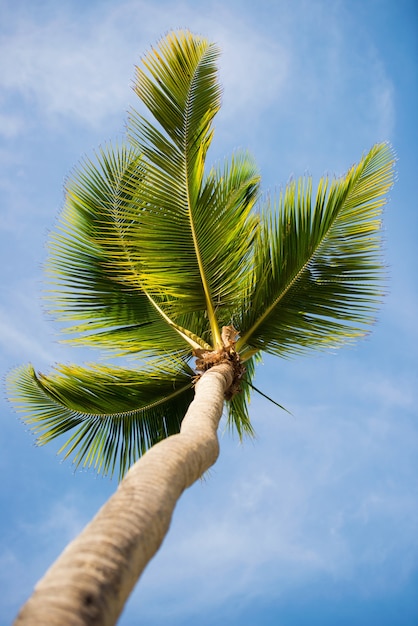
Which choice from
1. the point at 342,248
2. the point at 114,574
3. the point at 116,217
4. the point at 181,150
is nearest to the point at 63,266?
the point at 116,217

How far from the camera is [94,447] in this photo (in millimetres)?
6012

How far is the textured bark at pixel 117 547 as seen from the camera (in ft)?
5.29

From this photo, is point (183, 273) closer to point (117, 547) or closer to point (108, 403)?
point (108, 403)

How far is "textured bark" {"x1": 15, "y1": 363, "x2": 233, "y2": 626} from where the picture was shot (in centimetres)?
161

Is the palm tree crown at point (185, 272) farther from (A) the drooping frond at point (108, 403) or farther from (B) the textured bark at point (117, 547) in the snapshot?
(B) the textured bark at point (117, 547)

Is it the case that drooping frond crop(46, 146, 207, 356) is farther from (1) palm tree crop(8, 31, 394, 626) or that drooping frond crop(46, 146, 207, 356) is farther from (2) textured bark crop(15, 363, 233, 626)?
(2) textured bark crop(15, 363, 233, 626)

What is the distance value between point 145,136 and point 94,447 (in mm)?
3290

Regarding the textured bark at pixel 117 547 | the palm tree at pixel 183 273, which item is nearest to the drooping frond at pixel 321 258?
the palm tree at pixel 183 273

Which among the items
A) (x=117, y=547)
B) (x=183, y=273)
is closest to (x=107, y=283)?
(x=183, y=273)

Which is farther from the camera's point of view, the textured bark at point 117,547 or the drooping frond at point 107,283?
the drooping frond at point 107,283

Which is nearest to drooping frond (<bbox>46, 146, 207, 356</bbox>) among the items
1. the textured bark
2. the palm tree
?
the palm tree

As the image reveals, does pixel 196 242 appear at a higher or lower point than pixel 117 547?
higher

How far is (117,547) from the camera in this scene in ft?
6.31

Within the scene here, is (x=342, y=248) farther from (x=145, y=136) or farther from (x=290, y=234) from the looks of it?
(x=145, y=136)
